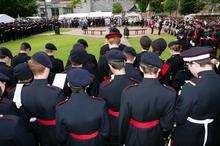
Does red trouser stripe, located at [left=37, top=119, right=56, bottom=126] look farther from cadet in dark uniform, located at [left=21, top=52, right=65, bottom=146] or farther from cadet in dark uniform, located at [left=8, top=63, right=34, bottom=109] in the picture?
cadet in dark uniform, located at [left=8, top=63, right=34, bottom=109]

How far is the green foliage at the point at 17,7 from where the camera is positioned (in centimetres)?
6412

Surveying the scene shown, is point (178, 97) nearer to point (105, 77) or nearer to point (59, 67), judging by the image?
point (105, 77)

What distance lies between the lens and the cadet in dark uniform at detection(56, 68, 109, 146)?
4473 mm

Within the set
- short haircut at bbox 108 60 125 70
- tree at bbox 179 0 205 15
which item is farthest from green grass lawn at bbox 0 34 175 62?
tree at bbox 179 0 205 15

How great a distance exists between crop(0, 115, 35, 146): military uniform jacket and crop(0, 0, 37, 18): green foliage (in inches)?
2482

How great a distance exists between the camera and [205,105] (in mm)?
4738

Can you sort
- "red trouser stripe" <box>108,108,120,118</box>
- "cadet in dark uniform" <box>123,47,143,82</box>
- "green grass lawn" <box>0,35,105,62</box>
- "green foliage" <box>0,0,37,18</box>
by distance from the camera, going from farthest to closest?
"green foliage" <box>0,0,37,18</box> → "green grass lawn" <box>0,35,105,62</box> → "cadet in dark uniform" <box>123,47,143,82</box> → "red trouser stripe" <box>108,108,120,118</box>

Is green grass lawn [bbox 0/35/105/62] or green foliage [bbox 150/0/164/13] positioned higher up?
green foliage [bbox 150/0/164/13]

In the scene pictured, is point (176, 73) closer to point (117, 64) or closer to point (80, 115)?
point (117, 64)

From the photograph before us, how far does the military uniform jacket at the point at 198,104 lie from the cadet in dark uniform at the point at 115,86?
950 mm

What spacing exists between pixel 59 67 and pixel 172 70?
2.57 meters

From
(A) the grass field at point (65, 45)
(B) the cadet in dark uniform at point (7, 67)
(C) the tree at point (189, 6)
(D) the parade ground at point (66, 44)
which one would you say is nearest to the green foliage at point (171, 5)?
(C) the tree at point (189, 6)

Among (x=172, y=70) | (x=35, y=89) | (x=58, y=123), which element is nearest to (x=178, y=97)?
(x=58, y=123)

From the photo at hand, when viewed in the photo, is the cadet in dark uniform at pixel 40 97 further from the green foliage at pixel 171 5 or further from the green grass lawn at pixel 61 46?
the green foliage at pixel 171 5
